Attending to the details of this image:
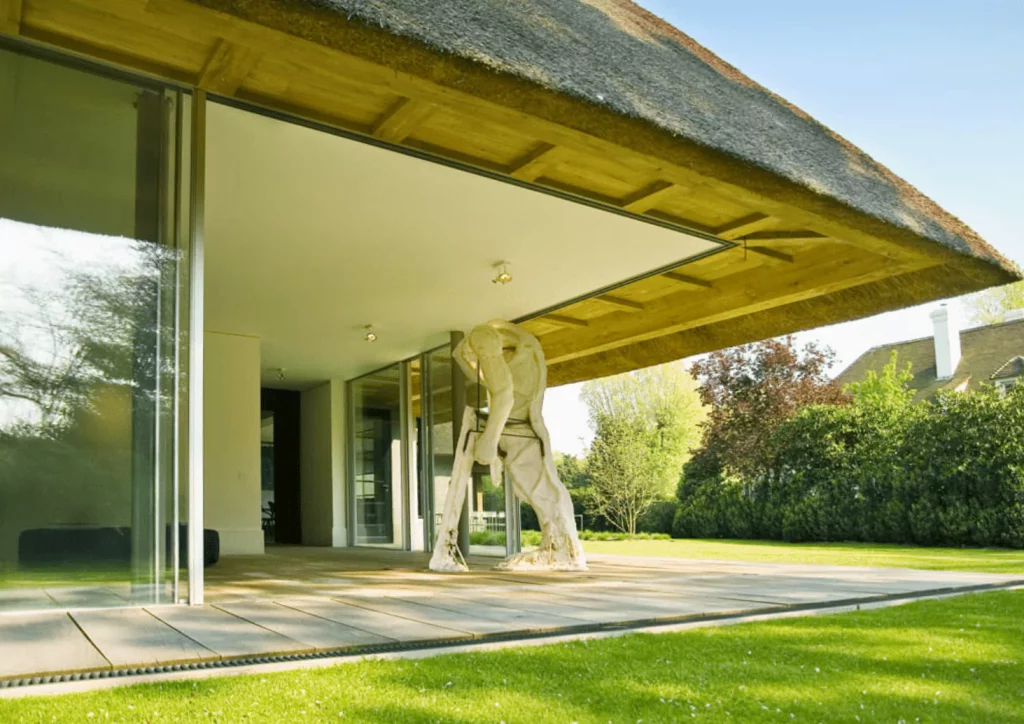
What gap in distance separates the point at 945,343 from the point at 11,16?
22.8 metres

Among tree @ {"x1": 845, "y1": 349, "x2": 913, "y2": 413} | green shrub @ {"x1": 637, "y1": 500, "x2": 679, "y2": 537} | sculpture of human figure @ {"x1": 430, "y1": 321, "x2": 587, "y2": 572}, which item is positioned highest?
tree @ {"x1": 845, "y1": 349, "x2": 913, "y2": 413}

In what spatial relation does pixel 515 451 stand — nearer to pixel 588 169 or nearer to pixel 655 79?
pixel 588 169

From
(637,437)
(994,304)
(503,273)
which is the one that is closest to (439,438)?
(503,273)

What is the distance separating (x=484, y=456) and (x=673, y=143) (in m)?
3.36

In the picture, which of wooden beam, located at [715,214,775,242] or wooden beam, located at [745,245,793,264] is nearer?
wooden beam, located at [715,214,775,242]

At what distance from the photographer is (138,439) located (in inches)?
154

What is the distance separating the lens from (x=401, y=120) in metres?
4.73

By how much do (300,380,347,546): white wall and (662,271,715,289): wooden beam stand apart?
608cm

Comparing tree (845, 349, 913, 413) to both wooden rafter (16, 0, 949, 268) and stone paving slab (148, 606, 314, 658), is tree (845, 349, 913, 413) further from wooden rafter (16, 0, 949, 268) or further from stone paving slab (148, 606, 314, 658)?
stone paving slab (148, 606, 314, 658)

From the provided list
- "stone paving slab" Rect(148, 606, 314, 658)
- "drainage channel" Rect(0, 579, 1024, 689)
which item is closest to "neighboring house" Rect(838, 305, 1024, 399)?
"drainage channel" Rect(0, 579, 1024, 689)

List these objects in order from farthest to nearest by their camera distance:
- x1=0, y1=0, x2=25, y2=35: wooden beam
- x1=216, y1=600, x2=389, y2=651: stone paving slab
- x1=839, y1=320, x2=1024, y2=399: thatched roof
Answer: x1=839, y1=320, x2=1024, y2=399: thatched roof → x1=0, y1=0, x2=25, y2=35: wooden beam → x1=216, y1=600, x2=389, y2=651: stone paving slab

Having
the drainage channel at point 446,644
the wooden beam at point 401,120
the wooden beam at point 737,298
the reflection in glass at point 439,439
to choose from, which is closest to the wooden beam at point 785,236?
the wooden beam at point 737,298

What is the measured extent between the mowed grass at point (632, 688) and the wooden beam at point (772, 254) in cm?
413

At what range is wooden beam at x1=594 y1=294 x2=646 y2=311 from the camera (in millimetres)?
8478
